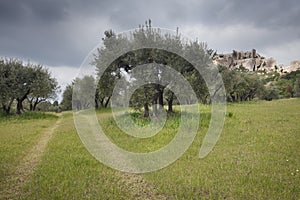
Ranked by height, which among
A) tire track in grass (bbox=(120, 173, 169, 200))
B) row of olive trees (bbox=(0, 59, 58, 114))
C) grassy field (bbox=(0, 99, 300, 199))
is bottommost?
tire track in grass (bbox=(120, 173, 169, 200))

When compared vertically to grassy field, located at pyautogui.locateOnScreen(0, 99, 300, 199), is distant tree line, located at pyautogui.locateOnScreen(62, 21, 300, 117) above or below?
above

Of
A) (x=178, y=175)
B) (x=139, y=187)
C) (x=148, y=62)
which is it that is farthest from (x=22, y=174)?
(x=148, y=62)

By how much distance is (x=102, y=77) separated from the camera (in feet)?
70.1

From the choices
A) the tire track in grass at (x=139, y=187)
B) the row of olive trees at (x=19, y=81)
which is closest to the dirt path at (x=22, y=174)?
the tire track in grass at (x=139, y=187)

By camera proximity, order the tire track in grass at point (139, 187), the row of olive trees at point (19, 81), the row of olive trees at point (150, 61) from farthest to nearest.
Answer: the row of olive trees at point (19, 81) < the row of olive trees at point (150, 61) < the tire track in grass at point (139, 187)

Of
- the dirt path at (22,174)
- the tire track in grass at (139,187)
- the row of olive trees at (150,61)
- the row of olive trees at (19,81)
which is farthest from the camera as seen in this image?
the row of olive trees at (19,81)

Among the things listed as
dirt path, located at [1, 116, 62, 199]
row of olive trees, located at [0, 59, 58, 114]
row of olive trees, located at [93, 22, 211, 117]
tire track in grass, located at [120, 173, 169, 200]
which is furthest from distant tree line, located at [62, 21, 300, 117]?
row of olive trees, located at [0, 59, 58, 114]

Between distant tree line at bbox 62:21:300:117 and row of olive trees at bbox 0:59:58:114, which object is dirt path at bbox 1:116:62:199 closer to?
distant tree line at bbox 62:21:300:117

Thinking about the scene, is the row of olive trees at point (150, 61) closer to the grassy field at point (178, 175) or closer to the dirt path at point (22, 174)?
the grassy field at point (178, 175)

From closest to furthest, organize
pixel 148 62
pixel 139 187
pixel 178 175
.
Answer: pixel 139 187 < pixel 178 175 < pixel 148 62

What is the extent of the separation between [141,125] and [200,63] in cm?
846

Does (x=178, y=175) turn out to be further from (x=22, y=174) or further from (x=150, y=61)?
(x=150, y=61)

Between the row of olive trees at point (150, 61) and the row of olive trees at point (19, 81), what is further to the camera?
the row of olive trees at point (19, 81)

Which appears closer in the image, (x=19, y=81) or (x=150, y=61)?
(x=150, y=61)
